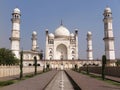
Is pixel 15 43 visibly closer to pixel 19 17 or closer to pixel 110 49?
pixel 19 17

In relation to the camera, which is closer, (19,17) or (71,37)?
(19,17)

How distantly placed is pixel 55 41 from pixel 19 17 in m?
16.8

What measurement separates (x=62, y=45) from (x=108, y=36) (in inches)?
713

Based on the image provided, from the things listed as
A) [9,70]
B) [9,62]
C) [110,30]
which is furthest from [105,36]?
[9,70]

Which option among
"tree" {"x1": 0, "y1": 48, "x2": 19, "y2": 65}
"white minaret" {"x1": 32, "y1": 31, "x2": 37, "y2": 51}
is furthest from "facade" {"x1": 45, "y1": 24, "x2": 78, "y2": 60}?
"tree" {"x1": 0, "y1": 48, "x2": 19, "y2": 65}

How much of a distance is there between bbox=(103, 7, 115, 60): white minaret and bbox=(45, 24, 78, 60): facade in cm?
1449

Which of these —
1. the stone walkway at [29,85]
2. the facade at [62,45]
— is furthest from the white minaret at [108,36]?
the stone walkway at [29,85]

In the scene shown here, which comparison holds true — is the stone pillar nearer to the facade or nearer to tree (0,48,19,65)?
the facade

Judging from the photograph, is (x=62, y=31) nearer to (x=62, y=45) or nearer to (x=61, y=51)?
(x=62, y=45)

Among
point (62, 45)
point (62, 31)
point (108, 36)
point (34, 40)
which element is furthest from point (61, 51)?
point (108, 36)

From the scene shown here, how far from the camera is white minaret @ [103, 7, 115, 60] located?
A: 54969 millimetres

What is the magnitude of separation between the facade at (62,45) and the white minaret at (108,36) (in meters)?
14.5

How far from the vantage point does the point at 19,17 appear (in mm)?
55250

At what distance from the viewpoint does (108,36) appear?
181 feet
